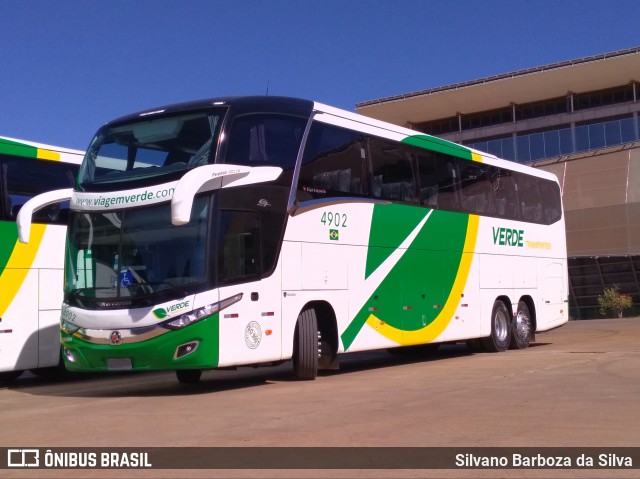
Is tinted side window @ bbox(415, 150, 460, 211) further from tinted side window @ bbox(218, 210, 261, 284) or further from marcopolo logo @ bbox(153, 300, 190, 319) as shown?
marcopolo logo @ bbox(153, 300, 190, 319)

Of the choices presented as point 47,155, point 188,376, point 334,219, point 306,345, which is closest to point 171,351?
point 306,345

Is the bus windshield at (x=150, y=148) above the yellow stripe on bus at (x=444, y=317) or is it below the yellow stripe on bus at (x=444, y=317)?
above

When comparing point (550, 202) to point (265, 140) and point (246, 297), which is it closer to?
point (265, 140)

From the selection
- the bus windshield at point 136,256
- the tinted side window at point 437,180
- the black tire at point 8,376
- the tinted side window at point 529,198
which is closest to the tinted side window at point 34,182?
the bus windshield at point 136,256

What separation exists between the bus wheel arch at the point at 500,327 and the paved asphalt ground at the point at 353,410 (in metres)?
2.81

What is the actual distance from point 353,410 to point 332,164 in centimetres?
525

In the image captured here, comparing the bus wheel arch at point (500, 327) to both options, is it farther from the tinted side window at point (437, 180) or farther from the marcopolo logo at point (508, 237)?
the tinted side window at point (437, 180)

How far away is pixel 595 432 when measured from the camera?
27.2 ft

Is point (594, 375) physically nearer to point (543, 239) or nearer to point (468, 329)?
point (468, 329)

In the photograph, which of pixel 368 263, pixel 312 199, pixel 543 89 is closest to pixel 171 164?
pixel 312 199

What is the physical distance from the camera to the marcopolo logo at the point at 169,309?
38.3 feet

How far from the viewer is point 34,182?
50.1 feet

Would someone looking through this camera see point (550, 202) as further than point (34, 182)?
Yes

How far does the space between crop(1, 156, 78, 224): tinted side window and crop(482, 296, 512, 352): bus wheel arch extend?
9.84 metres
